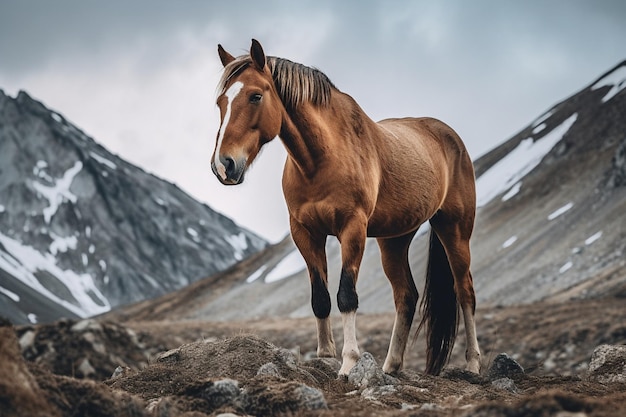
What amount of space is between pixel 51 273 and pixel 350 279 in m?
187

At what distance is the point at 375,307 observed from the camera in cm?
5847

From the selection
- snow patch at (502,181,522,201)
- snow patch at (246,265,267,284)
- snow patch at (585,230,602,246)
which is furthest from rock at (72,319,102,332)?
snow patch at (246,265,267,284)

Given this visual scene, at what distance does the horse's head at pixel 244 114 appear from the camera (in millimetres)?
8117

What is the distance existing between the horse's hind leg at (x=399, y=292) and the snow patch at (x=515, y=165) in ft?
221

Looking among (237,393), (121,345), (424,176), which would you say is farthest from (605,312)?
(237,393)

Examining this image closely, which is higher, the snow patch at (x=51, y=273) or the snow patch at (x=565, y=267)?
the snow patch at (x=51, y=273)

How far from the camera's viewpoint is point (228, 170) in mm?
8062

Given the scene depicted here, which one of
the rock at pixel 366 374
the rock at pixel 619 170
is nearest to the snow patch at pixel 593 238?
the rock at pixel 619 170

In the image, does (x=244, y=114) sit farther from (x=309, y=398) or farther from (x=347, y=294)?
(x=309, y=398)

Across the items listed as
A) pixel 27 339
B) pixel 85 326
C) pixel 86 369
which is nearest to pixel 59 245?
pixel 85 326

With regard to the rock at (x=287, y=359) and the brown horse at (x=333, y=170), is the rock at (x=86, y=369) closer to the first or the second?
the brown horse at (x=333, y=170)

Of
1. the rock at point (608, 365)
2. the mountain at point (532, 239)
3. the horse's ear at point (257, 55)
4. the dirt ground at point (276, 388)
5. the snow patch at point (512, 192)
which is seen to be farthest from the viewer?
the snow patch at point (512, 192)

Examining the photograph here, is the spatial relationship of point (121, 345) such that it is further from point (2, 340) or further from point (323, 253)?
point (2, 340)

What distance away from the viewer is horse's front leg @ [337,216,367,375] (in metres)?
8.72
